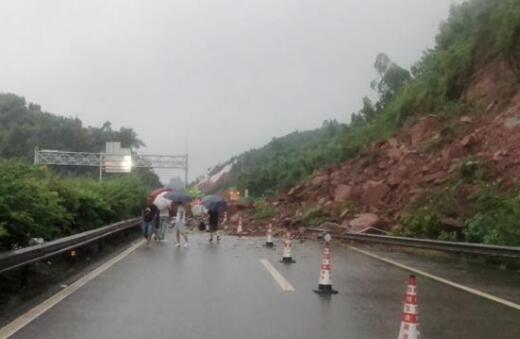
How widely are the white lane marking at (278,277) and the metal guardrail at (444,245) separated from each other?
5.21 metres

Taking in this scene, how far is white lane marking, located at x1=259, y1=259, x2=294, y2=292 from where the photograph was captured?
43.2ft

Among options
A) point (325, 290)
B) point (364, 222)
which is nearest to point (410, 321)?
point (325, 290)

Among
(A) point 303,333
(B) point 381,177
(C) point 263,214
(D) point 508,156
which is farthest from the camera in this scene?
(C) point 263,214

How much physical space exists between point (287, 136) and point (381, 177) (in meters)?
129

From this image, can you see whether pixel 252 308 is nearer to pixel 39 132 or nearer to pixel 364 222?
pixel 364 222

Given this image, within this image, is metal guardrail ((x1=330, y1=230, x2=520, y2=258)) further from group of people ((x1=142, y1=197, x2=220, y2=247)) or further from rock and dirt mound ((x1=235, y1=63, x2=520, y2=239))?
group of people ((x1=142, y1=197, x2=220, y2=247))

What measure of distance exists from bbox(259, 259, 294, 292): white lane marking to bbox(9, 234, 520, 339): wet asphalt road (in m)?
0.13

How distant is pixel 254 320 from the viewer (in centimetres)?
966

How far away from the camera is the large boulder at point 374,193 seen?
3638 cm

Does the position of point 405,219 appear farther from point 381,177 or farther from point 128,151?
point 128,151

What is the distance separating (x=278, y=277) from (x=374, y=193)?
22.4 m

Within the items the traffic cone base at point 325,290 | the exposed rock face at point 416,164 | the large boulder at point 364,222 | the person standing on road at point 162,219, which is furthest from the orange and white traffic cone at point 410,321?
A: the large boulder at point 364,222

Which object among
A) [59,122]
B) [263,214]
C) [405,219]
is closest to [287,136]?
[59,122]

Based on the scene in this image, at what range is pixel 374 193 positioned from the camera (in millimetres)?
36781
